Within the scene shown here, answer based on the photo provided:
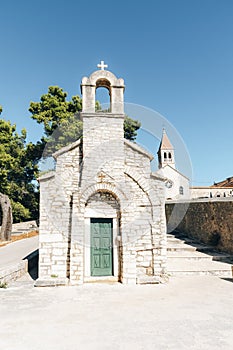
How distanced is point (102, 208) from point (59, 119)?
1687 centimetres

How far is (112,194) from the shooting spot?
8383mm

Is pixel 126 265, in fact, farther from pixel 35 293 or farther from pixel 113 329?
pixel 113 329

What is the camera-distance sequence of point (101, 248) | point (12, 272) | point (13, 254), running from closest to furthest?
1. point (12, 272)
2. point (101, 248)
3. point (13, 254)

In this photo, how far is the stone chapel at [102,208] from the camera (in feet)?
25.3

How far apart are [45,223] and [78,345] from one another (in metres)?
4.74

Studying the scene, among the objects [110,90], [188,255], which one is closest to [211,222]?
[188,255]

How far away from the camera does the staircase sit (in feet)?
29.9

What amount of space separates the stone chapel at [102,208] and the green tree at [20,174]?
15.2 meters

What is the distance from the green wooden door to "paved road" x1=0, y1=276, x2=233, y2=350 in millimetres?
857

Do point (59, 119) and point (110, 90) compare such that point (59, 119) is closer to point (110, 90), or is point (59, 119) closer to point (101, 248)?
point (110, 90)

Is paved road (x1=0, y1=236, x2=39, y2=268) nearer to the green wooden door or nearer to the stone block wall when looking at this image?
the green wooden door

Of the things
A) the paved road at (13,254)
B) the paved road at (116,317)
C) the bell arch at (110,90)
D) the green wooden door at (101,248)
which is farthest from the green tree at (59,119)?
the paved road at (116,317)

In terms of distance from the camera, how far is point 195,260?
11266mm

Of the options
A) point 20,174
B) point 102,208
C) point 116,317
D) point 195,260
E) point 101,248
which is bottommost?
point 195,260
